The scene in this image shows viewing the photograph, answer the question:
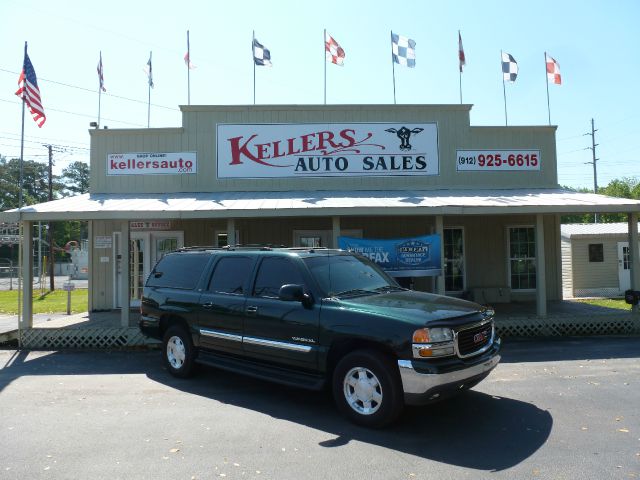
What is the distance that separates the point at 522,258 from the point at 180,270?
10679 mm

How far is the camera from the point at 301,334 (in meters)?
5.53

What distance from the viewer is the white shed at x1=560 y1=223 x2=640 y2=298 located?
18141 millimetres

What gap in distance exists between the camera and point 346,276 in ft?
20.0

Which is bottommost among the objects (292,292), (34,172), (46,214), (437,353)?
(437,353)

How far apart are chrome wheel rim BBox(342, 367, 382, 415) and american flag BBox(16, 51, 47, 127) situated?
454 inches

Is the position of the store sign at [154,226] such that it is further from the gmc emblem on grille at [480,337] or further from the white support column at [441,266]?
the gmc emblem on grille at [480,337]

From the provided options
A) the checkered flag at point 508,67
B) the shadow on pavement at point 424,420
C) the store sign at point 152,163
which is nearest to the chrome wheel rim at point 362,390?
the shadow on pavement at point 424,420

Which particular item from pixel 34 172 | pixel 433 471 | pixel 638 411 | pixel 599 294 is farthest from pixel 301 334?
pixel 34 172

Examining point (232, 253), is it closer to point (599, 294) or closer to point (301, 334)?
point (301, 334)

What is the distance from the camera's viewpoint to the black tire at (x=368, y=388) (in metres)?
4.81

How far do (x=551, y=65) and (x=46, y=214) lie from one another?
575 inches

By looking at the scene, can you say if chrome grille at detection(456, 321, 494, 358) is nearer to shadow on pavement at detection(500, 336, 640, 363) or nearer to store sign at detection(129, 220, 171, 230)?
shadow on pavement at detection(500, 336, 640, 363)

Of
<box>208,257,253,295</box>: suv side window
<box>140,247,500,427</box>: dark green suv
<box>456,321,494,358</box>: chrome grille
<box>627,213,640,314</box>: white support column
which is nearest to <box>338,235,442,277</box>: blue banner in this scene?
<box>140,247,500,427</box>: dark green suv

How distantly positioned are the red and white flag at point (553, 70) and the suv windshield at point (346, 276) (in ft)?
38.5
